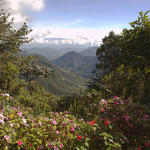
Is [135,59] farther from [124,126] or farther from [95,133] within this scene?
[95,133]

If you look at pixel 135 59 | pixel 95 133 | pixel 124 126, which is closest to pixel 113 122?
pixel 124 126

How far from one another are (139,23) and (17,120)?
3.74 m

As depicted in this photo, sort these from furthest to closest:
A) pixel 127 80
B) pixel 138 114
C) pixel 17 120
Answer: pixel 127 80, pixel 17 120, pixel 138 114

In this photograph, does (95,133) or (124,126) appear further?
(95,133)

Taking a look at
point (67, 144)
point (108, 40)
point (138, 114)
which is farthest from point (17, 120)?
point (108, 40)

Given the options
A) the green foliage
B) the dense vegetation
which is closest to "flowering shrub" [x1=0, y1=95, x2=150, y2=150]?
the dense vegetation

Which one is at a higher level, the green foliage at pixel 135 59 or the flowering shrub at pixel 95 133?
the green foliage at pixel 135 59

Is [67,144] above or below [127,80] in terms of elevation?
below

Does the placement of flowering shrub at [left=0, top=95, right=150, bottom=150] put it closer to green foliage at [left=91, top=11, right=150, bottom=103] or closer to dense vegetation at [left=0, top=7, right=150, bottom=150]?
dense vegetation at [left=0, top=7, right=150, bottom=150]

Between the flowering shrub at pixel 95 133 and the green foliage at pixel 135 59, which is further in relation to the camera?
the green foliage at pixel 135 59

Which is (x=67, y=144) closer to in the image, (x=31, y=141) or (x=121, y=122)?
(x=31, y=141)

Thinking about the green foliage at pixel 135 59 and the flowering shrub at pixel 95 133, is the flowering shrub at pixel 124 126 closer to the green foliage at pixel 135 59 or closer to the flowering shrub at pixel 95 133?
the flowering shrub at pixel 95 133

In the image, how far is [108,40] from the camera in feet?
54.5

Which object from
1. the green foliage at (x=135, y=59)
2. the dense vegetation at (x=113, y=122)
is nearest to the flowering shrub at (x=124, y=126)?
the dense vegetation at (x=113, y=122)
